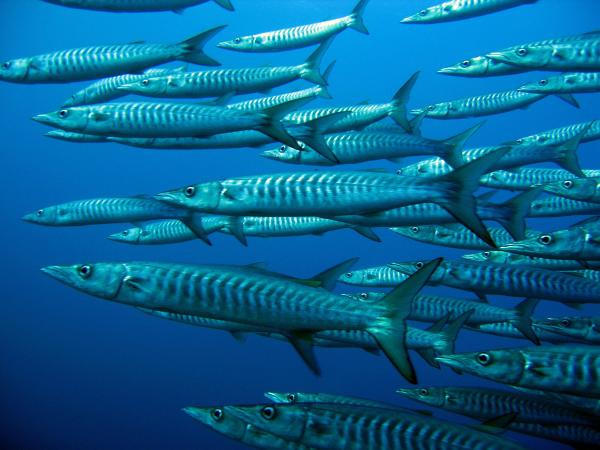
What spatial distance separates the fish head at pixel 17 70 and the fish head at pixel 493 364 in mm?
4728

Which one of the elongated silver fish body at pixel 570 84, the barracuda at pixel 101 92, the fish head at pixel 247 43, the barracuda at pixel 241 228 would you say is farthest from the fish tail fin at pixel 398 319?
the fish head at pixel 247 43

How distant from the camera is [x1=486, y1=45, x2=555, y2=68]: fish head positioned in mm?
4660

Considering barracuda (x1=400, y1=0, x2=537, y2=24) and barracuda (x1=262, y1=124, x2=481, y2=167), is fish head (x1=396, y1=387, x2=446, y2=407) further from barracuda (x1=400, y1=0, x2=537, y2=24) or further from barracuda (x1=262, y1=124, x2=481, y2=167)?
barracuda (x1=400, y1=0, x2=537, y2=24)

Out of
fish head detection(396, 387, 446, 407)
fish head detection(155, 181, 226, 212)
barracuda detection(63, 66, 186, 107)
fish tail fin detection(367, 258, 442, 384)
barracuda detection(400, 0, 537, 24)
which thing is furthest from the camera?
barracuda detection(63, 66, 186, 107)

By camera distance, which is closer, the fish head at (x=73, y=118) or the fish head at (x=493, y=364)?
the fish head at (x=493, y=364)

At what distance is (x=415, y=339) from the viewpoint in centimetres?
425

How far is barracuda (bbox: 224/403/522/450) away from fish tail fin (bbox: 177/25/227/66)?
3.47m

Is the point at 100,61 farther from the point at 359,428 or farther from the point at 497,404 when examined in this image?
the point at 497,404

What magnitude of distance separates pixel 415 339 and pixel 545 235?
52.0 inches

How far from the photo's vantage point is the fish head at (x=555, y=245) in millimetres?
3926

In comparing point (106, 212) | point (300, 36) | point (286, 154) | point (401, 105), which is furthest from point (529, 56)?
point (106, 212)

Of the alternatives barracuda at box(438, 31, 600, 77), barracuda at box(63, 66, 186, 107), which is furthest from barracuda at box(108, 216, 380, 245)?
barracuda at box(438, 31, 600, 77)

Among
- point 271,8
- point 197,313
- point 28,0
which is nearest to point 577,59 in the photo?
point 197,313

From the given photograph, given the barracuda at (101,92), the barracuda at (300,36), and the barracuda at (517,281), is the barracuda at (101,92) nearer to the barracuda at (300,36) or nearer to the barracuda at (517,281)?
the barracuda at (300,36)
